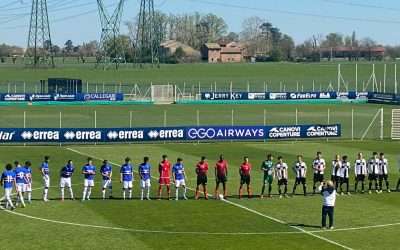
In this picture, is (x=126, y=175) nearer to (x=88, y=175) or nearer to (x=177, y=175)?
(x=88, y=175)

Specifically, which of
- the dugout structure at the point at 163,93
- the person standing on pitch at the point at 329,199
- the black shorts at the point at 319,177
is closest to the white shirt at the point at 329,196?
the person standing on pitch at the point at 329,199

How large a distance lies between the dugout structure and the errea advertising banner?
141 ft

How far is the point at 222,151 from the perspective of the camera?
55812mm

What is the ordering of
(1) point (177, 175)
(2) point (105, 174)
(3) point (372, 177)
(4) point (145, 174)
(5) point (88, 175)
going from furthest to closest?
1. (3) point (372, 177)
2. (1) point (177, 175)
3. (4) point (145, 174)
4. (2) point (105, 174)
5. (5) point (88, 175)

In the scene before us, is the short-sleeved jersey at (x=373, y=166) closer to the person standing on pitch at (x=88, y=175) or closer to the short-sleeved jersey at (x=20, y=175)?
the person standing on pitch at (x=88, y=175)

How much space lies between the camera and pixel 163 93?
349 ft

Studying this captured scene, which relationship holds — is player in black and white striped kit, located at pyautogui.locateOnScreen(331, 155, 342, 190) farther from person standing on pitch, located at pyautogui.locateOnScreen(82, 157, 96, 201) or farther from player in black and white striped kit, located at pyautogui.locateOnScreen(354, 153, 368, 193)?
person standing on pitch, located at pyautogui.locateOnScreen(82, 157, 96, 201)

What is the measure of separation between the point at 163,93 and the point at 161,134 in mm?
46420

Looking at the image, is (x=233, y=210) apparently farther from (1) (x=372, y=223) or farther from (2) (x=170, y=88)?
(2) (x=170, y=88)

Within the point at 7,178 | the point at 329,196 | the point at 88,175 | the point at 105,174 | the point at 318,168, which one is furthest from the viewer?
the point at 318,168

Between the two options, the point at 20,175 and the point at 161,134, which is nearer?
the point at 20,175

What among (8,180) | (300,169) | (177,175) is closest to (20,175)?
(8,180)

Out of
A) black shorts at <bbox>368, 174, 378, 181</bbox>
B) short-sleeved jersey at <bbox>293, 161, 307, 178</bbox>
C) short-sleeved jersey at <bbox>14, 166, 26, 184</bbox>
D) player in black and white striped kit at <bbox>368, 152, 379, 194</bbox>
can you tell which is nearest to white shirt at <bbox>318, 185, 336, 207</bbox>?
short-sleeved jersey at <bbox>293, 161, 307, 178</bbox>

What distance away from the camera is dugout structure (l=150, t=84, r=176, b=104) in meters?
105
